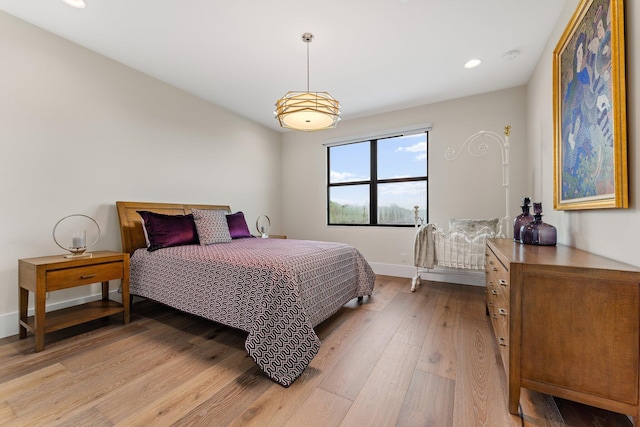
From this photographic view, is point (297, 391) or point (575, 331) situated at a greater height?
point (575, 331)

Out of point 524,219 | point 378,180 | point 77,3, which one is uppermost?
point 77,3

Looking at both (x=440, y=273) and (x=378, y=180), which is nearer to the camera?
(x=440, y=273)

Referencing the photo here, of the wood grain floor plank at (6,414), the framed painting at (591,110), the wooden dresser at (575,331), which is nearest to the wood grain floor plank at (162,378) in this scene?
the wood grain floor plank at (6,414)

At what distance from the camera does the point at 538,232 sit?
73.6 inches

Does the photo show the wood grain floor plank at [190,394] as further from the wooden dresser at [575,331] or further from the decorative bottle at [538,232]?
the decorative bottle at [538,232]

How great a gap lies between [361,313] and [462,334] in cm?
88

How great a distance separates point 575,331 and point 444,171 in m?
2.88

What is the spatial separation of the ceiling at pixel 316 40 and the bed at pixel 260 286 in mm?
1617

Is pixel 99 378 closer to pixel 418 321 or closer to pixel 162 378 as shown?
pixel 162 378

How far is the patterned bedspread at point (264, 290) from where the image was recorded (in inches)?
63.1

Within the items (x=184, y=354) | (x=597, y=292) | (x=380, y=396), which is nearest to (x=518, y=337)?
(x=597, y=292)

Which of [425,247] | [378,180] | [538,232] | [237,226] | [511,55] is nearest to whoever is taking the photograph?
[538,232]

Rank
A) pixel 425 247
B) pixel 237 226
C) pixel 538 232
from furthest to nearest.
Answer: pixel 237 226, pixel 425 247, pixel 538 232

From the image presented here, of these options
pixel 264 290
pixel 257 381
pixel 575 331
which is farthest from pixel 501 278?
pixel 257 381
